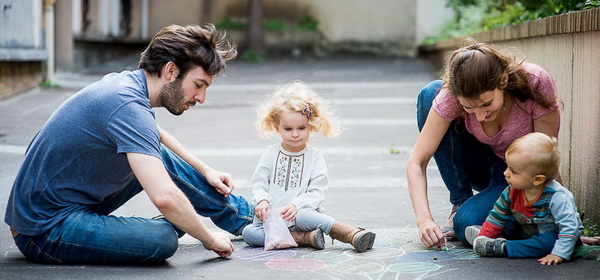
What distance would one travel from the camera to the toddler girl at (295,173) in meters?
3.95

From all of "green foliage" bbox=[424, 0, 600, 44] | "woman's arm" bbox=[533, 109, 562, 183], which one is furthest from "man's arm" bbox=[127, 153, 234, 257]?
"green foliage" bbox=[424, 0, 600, 44]

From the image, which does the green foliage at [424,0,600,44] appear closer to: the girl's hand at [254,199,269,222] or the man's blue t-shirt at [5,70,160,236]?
the girl's hand at [254,199,269,222]

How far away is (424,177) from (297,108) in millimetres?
767

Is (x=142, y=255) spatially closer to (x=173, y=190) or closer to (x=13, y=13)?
(x=173, y=190)

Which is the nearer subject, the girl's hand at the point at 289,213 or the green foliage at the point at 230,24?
the girl's hand at the point at 289,213

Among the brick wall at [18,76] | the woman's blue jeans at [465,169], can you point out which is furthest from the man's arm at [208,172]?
the brick wall at [18,76]

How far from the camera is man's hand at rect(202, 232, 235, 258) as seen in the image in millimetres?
3545

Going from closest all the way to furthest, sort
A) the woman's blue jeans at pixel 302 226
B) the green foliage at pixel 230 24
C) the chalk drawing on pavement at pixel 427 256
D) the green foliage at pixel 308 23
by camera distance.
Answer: the chalk drawing on pavement at pixel 427 256, the woman's blue jeans at pixel 302 226, the green foliage at pixel 230 24, the green foliage at pixel 308 23

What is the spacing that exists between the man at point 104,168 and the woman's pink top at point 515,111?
1139 millimetres

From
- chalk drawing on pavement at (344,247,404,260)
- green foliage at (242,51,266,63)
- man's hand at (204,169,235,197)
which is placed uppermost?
green foliage at (242,51,266,63)

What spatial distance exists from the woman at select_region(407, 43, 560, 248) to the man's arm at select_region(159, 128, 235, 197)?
95 cm

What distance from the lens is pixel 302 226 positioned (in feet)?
13.0

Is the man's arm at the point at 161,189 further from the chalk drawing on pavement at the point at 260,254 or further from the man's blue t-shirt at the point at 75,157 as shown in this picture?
the chalk drawing on pavement at the point at 260,254

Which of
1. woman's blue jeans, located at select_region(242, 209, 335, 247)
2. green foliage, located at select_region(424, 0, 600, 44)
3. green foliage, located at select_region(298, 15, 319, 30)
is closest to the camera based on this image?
woman's blue jeans, located at select_region(242, 209, 335, 247)
